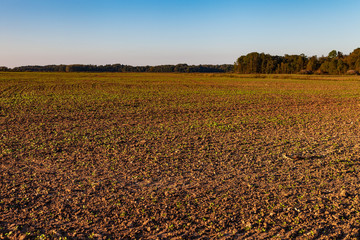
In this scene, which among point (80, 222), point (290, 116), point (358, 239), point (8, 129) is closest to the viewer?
point (358, 239)

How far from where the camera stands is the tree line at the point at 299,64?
Answer: 143625mm

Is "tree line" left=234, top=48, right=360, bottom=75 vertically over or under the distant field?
over

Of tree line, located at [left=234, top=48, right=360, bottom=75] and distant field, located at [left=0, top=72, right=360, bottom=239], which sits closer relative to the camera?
distant field, located at [left=0, top=72, right=360, bottom=239]

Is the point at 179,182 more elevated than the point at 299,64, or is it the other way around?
the point at 299,64

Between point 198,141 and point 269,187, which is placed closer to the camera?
point 269,187

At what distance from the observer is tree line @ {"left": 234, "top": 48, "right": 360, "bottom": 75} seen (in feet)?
471

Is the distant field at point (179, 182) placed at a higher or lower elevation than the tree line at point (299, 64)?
lower

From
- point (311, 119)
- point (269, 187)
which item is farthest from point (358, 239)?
point (311, 119)

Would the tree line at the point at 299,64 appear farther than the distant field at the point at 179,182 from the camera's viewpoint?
Yes

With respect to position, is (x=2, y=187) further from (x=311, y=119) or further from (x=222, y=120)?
(x=311, y=119)

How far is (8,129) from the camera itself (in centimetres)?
1345

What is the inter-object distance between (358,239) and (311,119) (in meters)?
12.3

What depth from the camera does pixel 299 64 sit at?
534 ft

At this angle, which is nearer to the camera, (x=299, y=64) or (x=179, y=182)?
(x=179, y=182)
